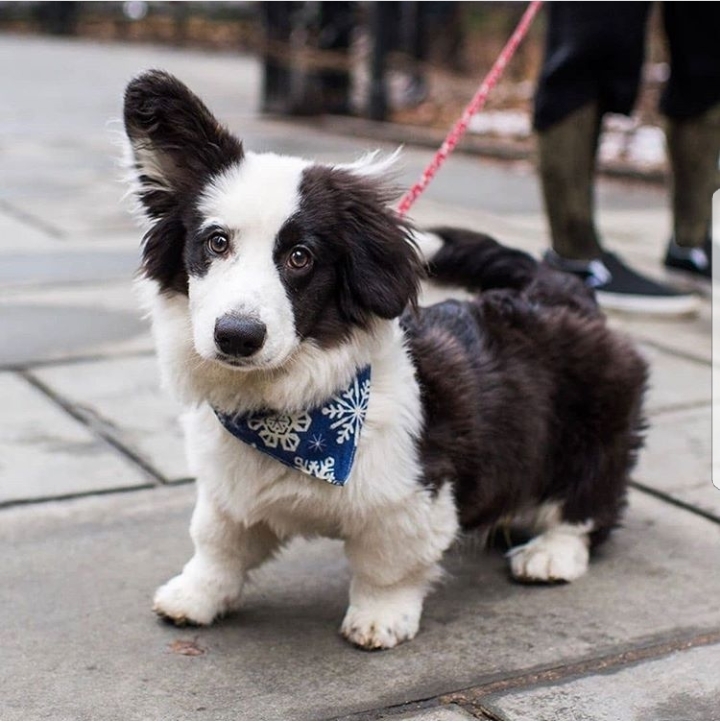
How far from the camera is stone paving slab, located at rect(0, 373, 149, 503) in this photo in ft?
12.7

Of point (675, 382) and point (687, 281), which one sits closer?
point (675, 382)

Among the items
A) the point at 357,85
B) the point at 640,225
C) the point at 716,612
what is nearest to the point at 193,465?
the point at 716,612

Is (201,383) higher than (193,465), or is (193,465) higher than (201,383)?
(201,383)

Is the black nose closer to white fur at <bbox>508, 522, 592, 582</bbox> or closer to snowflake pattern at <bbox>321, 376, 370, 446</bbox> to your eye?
snowflake pattern at <bbox>321, 376, 370, 446</bbox>

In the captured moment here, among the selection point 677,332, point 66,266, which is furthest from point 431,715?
point 66,266

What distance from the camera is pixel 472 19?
16.2m

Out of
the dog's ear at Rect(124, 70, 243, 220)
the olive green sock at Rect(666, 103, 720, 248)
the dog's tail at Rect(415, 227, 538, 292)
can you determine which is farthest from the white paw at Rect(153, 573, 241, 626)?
the olive green sock at Rect(666, 103, 720, 248)

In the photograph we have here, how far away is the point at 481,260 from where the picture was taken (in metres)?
3.78

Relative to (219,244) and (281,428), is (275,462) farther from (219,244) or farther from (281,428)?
(219,244)

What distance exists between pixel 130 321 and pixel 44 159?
465 cm

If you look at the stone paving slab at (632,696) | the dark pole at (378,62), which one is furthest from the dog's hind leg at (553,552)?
the dark pole at (378,62)

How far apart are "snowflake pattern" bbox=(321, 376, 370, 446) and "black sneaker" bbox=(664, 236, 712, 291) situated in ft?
12.1

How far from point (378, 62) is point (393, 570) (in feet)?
31.1

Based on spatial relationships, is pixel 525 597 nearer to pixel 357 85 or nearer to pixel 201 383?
pixel 201 383
